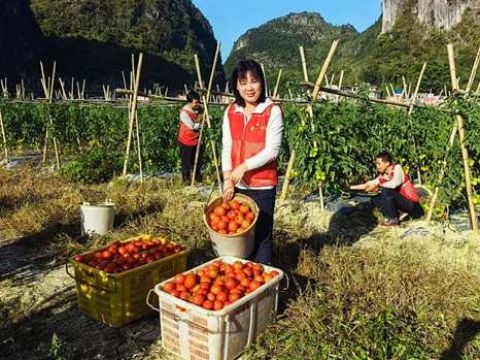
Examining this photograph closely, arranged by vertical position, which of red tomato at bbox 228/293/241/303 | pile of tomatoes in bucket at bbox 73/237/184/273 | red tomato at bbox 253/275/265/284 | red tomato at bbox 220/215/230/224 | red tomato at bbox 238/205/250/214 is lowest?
pile of tomatoes in bucket at bbox 73/237/184/273

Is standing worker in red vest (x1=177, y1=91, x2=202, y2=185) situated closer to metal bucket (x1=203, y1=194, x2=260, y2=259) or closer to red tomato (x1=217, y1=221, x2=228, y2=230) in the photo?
metal bucket (x1=203, y1=194, x2=260, y2=259)

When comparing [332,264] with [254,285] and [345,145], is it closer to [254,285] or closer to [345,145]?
[254,285]

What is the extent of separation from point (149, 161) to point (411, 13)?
102m

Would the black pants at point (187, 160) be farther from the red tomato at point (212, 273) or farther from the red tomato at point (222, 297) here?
the red tomato at point (222, 297)

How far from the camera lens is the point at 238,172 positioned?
3484mm

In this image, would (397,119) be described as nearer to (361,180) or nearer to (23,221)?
(361,180)

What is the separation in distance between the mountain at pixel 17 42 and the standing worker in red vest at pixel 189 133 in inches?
2524

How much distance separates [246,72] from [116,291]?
1721mm

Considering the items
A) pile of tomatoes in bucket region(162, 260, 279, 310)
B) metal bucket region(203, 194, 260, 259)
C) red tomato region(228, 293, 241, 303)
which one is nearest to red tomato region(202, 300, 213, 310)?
pile of tomatoes in bucket region(162, 260, 279, 310)

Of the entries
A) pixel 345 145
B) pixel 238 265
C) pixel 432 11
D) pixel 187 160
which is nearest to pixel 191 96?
pixel 187 160

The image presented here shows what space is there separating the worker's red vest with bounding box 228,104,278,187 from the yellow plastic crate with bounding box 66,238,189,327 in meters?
0.91

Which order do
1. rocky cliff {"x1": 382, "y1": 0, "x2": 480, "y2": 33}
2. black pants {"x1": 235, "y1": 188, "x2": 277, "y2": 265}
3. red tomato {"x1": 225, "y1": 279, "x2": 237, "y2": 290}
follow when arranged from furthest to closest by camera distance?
rocky cliff {"x1": 382, "y1": 0, "x2": 480, "y2": 33} → black pants {"x1": 235, "y1": 188, "x2": 277, "y2": 265} → red tomato {"x1": 225, "y1": 279, "x2": 237, "y2": 290}

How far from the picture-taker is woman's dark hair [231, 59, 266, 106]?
3.50 m

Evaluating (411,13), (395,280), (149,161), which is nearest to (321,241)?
(395,280)
